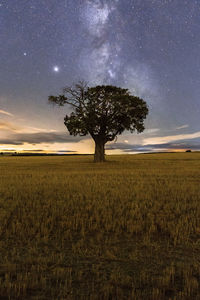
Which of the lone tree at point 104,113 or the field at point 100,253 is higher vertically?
the lone tree at point 104,113

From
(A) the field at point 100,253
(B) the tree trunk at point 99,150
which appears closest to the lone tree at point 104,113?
(B) the tree trunk at point 99,150

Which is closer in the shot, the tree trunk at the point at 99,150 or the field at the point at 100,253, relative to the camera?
the field at the point at 100,253

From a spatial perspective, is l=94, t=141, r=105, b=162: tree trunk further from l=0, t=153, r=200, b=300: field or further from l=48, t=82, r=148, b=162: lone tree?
l=0, t=153, r=200, b=300: field

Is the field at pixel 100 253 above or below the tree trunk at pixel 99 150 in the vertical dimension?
below

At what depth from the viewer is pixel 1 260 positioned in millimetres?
4020

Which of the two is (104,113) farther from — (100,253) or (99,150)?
(100,253)

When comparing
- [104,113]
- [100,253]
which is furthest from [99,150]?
[100,253]

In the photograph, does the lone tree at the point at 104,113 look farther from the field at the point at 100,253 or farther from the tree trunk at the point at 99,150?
the field at the point at 100,253

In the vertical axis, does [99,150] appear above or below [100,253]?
above

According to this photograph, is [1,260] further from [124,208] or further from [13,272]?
[124,208]

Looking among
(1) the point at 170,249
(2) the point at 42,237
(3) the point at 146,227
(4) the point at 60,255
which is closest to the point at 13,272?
(4) the point at 60,255

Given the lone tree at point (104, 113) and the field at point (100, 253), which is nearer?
the field at point (100, 253)

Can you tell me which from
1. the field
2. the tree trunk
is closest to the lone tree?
the tree trunk

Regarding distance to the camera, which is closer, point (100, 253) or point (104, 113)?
point (100, 253)
